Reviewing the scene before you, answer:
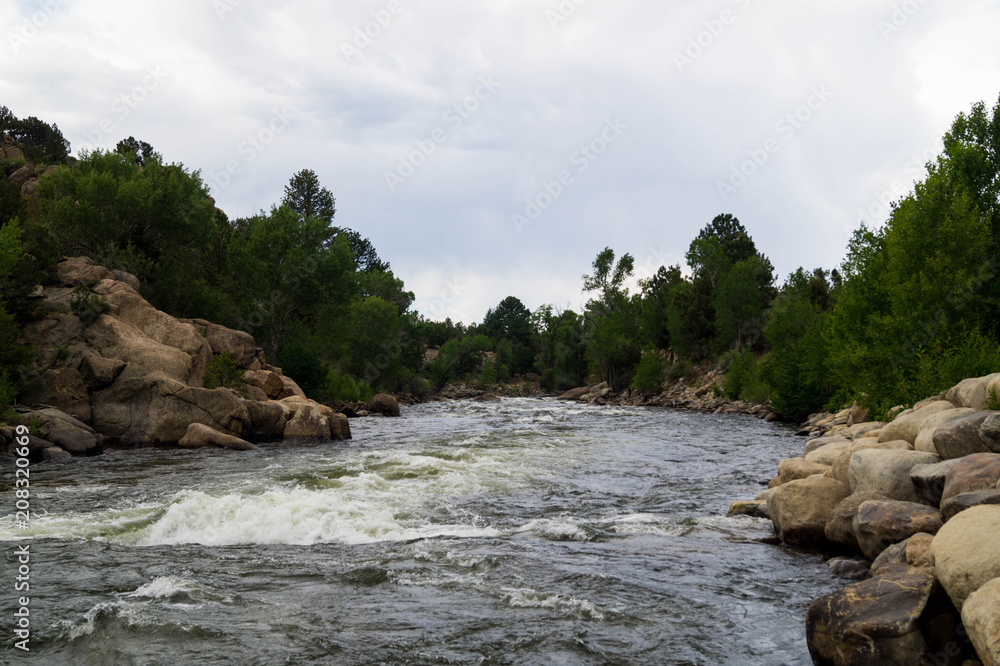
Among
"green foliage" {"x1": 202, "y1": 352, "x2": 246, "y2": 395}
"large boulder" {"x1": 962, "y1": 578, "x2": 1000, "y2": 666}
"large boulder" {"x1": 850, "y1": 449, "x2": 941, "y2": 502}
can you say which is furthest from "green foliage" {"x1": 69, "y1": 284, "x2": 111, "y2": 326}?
"large boulder" {"x1": 962, "y1": 578, "x2": 1000, "y2": 666}

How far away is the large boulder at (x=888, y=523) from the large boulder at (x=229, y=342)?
3076cm

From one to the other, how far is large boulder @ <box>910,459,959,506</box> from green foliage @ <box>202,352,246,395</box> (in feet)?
89.0

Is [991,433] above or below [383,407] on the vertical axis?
above

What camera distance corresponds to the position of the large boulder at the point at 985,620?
210 inches

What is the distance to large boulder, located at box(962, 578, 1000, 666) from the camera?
533 cm

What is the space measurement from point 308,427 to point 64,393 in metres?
9.08

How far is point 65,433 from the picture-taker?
2189cm

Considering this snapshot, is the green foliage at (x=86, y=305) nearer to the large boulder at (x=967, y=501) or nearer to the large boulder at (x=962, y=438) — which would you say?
the large boulder at (x=962, y=438)

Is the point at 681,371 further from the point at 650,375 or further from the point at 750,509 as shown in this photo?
the point at 750,509

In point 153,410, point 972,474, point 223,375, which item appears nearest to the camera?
point 972,474

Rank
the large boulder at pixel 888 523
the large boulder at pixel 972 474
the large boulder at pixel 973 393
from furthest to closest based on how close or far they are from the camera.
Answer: the large boulder at pixel 973 393
the large boulder at pixel 888 523
the large boulder at pixel 972 474

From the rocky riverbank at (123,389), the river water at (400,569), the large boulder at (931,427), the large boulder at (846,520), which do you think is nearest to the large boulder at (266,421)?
the rocky riverbank at (123,389)

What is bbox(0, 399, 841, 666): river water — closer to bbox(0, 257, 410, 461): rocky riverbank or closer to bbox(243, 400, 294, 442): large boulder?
bbox(0, 257, 410, 461): rocky riverbank

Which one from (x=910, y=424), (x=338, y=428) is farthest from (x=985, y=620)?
(x=338, y=428)
